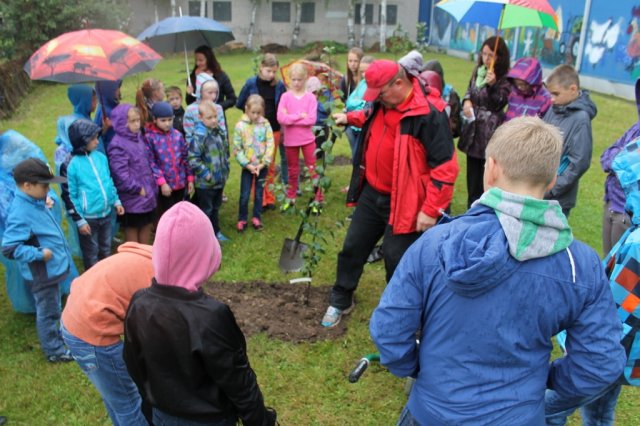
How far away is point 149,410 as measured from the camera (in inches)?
90.0

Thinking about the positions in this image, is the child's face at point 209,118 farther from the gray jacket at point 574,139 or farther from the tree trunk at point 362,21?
the tree trunk at point 362,21

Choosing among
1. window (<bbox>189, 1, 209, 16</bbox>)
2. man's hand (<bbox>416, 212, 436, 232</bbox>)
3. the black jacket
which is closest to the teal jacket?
the black jacket

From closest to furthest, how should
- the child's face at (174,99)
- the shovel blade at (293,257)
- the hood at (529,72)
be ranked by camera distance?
1. the hood at (529,72)
2. the shovel blade at (293,257)
3. the child's face at (174,99)

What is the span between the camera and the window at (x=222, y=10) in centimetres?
3053

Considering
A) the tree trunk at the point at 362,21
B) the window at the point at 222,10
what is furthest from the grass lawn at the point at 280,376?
the window at the point at 222,10

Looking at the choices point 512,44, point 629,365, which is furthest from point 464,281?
point 512,44

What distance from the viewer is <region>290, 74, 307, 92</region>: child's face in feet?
20.8

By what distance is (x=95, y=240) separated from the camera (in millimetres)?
4734

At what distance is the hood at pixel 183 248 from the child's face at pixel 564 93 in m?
3.49

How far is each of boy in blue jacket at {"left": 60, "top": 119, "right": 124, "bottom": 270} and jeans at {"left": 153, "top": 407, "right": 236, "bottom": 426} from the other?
102 inches

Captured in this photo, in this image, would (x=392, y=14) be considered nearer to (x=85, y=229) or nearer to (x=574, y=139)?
(x=574, y=139)

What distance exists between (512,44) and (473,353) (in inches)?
947

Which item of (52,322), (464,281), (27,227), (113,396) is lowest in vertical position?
(52,322)

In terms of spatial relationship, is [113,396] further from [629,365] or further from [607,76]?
[607,76]
